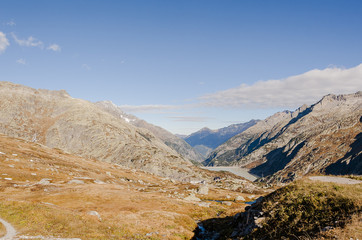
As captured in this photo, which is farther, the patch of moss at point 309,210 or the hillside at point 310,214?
the patch of moss at point 309,210

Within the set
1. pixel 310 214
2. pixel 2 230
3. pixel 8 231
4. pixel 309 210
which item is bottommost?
pixel 8 231

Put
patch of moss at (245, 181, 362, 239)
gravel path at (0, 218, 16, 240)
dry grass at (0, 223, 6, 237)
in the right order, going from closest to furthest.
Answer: patch of moss at (245, 181, 362, 239), gravel path at (0, 218, 16, 240), dry grass at (0, 223, 6, 237)

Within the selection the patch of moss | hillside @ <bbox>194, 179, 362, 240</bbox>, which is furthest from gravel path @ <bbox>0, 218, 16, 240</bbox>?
the patch of moss

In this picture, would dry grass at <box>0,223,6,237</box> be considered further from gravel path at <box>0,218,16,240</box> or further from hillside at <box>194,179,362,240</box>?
hillside at <box>194,179,362,240</box>

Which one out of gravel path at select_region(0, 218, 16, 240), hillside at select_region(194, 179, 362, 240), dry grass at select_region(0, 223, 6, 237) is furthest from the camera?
dry grass at select_region(0, 223, 6, 237)

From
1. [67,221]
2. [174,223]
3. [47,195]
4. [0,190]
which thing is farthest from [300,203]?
[0,190]

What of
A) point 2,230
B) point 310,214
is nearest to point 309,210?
point 310,214

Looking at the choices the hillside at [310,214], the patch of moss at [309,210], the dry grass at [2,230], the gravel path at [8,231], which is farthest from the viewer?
the dry grass at [2,230]

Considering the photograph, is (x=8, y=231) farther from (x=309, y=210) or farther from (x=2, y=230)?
(x=309, y=210)

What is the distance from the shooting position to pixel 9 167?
87875 millimetres

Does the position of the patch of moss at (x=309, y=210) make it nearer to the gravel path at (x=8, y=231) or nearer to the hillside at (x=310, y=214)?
the hillside at (x=310, y=214)

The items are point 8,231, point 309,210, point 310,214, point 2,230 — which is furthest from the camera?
point 8,231

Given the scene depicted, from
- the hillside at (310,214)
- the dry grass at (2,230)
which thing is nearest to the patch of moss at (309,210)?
the hillside at (310,214)

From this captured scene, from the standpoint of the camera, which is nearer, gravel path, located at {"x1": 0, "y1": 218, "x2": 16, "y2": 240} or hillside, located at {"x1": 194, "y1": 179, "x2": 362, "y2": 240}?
hillside, located at {"x1": 194, "y1": 179, "x2": 362, "y2": 240}
